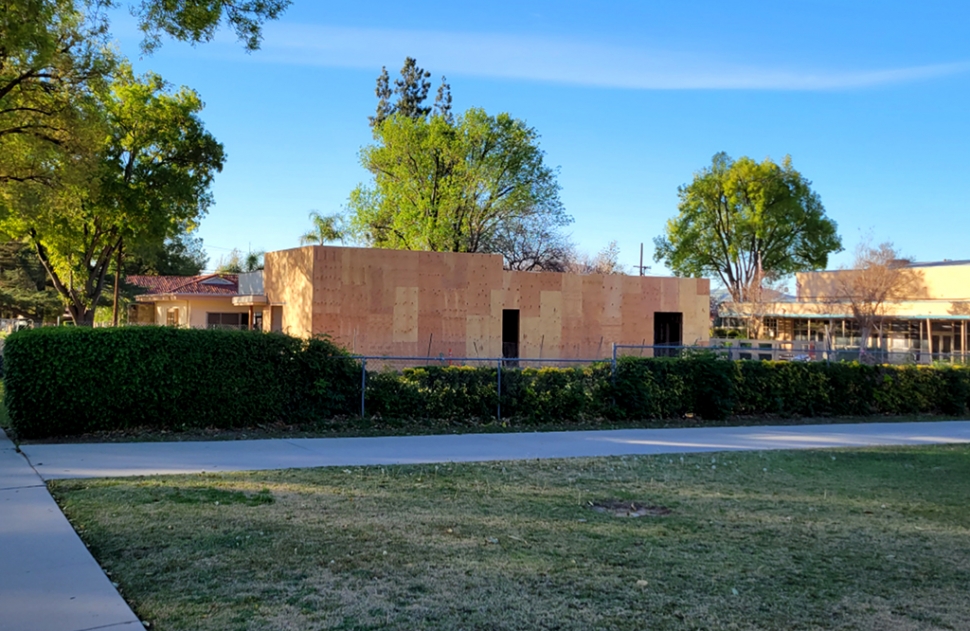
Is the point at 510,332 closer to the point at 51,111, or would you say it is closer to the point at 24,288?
the point at 51,111

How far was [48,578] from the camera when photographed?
5781 millimetres

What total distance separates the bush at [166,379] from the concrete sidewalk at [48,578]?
4.89 metres

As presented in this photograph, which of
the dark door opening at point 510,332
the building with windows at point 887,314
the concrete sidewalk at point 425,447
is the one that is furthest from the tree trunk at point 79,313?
the building with windows at point 887,314

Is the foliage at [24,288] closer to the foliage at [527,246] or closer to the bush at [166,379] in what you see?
the foliage at [527,246]

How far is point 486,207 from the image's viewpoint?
154 feet

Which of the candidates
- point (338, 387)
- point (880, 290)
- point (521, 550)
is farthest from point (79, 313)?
point (880, 290)

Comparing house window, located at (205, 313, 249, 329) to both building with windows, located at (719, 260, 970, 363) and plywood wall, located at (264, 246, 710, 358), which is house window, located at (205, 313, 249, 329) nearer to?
plywood wall, located at (264, 246, 710, 358)

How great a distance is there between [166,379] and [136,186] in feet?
64.0

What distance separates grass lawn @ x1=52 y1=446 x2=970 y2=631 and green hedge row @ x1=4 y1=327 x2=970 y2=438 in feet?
13.8

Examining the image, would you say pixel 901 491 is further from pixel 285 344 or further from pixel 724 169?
pixel 724 169

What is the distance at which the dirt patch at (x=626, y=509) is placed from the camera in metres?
8.62

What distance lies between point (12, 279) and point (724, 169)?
5476 cm

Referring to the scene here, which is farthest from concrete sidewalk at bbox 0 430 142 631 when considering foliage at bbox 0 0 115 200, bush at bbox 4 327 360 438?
foliage at bbox 0 0 115 200

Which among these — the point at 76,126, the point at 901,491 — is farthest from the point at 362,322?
the point at 901,491
